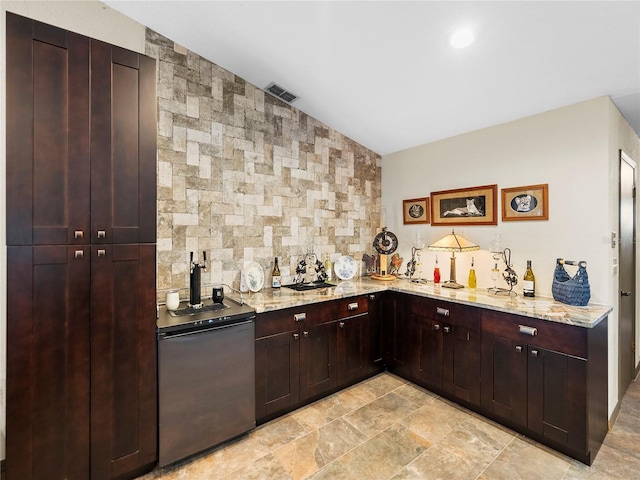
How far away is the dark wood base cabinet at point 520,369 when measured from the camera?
2.02 metres

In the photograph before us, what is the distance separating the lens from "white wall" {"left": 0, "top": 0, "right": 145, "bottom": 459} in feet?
6.27

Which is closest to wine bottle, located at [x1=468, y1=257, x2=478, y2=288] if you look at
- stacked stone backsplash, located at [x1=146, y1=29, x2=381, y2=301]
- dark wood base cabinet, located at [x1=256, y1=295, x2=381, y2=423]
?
dark wood base cabinet, located at [x1=256, y1=295, x2=381, y2=423]

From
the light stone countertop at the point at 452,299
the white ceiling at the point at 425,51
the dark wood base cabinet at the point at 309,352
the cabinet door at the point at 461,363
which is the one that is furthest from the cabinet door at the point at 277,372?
the white ceiling at the point at 425,51

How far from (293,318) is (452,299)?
137 centimetres

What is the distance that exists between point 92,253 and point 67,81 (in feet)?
3.13

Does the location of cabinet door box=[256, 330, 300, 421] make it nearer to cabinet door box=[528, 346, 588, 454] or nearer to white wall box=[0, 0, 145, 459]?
white wall box=[0, 0, 145, 459]

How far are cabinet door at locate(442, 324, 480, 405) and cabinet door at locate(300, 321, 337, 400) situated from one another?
39.6 inches

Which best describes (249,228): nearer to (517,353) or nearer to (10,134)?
(10,134)

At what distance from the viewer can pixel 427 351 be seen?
9.57 ft

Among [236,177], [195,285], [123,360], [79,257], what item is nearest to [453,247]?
[236,177]

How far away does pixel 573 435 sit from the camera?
203 centimetres

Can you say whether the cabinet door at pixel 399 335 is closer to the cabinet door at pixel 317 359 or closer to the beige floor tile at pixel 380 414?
the beige floor tile at pixel 380 414

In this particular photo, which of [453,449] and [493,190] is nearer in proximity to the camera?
[453,449]

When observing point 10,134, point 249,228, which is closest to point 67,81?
point 10,134
